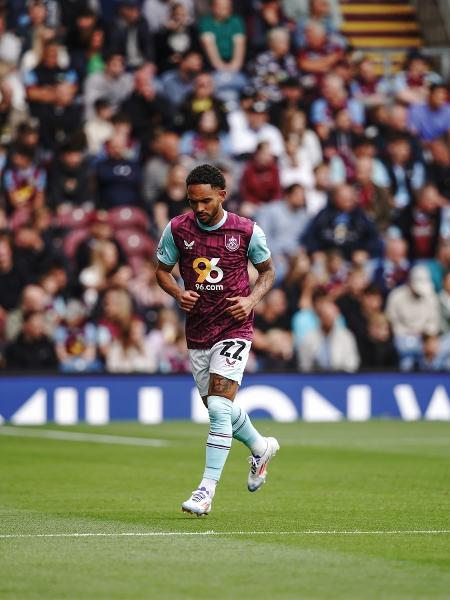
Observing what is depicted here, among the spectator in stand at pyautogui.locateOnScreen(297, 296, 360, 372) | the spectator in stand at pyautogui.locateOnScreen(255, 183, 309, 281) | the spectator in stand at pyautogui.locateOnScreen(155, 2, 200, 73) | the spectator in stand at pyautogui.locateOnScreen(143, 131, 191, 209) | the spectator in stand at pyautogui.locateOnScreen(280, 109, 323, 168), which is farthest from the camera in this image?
the spectator in stand at pyautogui.locateOnScreen(155, 2, 200, 73)

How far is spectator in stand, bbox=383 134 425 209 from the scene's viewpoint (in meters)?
25.6

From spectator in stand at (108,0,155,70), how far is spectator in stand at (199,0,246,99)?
97cm

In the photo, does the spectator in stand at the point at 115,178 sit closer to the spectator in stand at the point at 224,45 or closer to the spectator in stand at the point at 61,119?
the spectator in stand at the point at 61,119

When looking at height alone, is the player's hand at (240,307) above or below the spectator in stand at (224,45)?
below

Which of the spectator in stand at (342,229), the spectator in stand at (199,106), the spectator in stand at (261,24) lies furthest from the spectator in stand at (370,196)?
the spectator in stand at (261,24)

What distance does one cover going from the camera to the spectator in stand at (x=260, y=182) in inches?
941

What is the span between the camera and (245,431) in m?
11.3

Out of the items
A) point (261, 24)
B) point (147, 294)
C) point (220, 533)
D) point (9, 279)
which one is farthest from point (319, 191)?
point (220, 533)

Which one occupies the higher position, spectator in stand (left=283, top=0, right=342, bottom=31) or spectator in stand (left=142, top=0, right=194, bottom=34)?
spectator in stand (left=283, top=0, right=342, bottom=31)

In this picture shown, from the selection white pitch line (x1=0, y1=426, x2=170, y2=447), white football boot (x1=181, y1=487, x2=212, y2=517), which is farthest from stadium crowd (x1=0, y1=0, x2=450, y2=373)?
white football boot (x1=181, y1=487, x2=212, y2=517)

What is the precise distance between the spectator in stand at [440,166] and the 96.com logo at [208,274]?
50.7ft

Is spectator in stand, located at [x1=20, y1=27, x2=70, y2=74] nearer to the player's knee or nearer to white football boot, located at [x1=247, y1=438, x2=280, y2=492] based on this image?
white football boot, located at [x1=247, y1=438, x2=280, y2=492]

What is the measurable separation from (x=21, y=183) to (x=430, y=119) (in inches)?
306

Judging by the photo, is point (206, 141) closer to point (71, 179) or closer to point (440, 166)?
point (71, 179)
